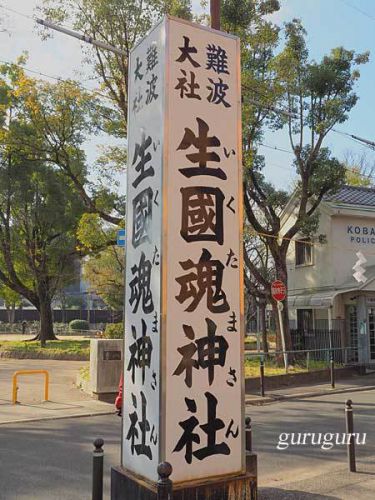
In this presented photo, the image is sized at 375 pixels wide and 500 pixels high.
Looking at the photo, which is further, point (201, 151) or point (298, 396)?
point (298, 396)

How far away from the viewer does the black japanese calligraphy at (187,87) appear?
5.01 m

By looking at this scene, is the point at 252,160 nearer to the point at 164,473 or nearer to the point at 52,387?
the point at 52,387

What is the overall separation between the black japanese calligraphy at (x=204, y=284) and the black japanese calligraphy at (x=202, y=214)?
0.18 meters

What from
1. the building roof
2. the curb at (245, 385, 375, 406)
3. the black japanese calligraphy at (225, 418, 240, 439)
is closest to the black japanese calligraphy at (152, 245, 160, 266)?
the black japanese calligraphy at (225, 418, 240, 439)

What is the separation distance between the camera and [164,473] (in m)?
3.66

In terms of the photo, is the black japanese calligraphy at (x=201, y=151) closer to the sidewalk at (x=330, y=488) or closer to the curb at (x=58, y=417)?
the sidewalk at (x=330, y=488)

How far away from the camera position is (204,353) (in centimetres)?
475

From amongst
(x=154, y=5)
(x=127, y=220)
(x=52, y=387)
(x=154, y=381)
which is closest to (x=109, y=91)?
(x=154, y=5)

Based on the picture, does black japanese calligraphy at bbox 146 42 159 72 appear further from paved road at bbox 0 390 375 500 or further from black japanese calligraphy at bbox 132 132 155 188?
paved road at bbox 0 390 375 500

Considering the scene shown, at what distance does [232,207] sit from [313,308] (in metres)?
19.6

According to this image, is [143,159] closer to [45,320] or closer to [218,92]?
[218,92]

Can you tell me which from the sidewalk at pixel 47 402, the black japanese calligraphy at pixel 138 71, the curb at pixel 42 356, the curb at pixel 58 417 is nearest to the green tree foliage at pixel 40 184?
the curb at pixel 42 356

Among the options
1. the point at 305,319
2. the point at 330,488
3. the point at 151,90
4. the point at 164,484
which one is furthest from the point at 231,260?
the point at 305,319

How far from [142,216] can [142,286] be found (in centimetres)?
69
